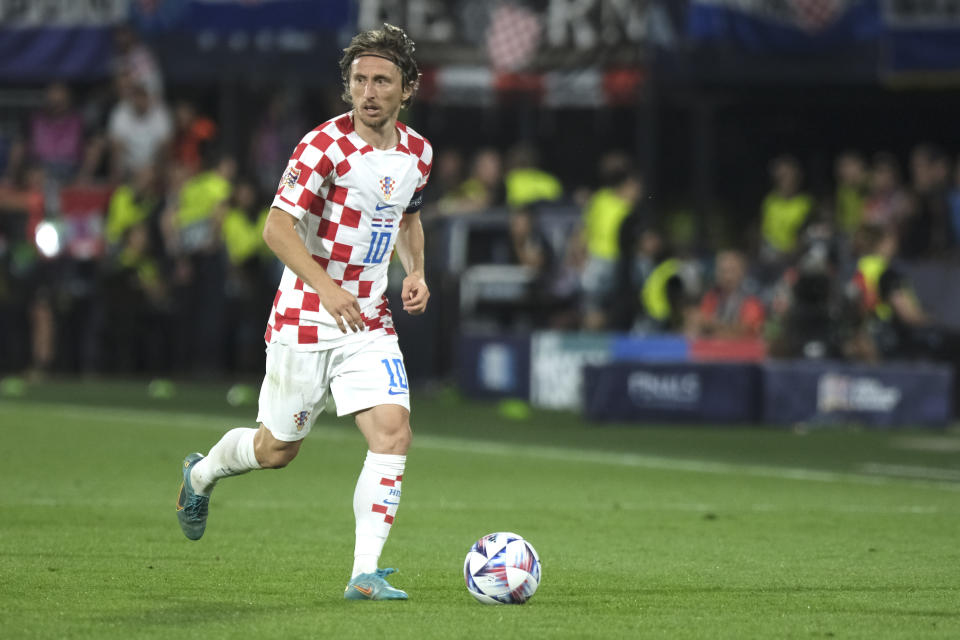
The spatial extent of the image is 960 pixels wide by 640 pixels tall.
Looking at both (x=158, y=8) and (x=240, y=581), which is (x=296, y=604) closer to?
(x=240, y=581)

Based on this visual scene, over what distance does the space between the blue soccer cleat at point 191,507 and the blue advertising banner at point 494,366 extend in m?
10.7

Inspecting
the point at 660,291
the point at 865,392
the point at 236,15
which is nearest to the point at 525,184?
the point at 660,291

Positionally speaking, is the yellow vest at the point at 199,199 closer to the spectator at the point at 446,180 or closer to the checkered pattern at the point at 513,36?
the spectator at the point at 446,180

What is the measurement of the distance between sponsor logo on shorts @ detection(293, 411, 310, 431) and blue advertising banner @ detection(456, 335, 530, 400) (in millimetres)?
11364

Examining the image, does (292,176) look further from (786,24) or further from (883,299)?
(786,24)

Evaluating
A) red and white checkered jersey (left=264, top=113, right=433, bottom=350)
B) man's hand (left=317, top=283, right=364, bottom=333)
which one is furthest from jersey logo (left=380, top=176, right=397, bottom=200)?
man's hand (left=317, top=283, right=364, bottom=333)

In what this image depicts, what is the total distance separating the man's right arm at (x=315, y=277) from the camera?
7.11m

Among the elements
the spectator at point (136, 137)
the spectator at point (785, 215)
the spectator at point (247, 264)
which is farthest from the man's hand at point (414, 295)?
the spectator at point (136, 137)

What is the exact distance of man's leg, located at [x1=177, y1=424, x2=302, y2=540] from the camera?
24.8 ft

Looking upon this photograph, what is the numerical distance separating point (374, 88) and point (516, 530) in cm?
310

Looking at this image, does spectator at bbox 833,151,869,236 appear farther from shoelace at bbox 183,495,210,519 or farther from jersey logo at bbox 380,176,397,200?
jersey logo at bbox 380,176,397,200

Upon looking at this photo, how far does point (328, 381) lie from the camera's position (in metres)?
7.45

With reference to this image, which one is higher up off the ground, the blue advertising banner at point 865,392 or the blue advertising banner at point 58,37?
the blue advertising banner at point 58,37

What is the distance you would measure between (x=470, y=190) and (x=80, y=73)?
4.95m
